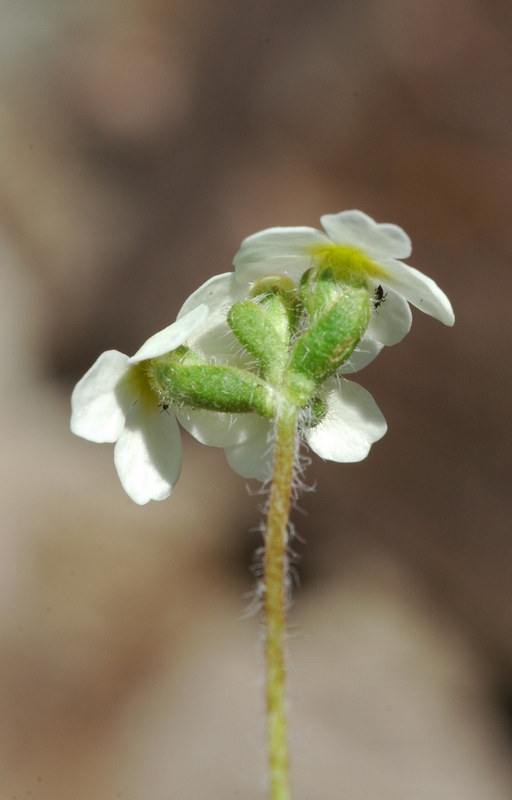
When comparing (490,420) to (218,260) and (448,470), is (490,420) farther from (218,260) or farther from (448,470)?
(218,260)

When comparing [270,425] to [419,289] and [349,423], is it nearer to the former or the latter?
[349,423]

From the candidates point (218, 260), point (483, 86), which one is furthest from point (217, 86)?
point (483, 86)

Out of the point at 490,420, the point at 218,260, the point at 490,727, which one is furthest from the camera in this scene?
the point at 218,260

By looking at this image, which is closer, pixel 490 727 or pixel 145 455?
pixel 145 455

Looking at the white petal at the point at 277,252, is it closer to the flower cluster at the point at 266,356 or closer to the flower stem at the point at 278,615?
the flower cluster at the point at 266,356

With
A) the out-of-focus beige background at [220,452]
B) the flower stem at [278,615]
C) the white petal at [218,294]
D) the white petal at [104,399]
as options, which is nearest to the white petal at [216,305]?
the white petal at [218,294]

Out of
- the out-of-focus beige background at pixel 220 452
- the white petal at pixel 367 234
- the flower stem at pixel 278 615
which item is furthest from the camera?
the out-of-focus beige background at pixel 220 452
